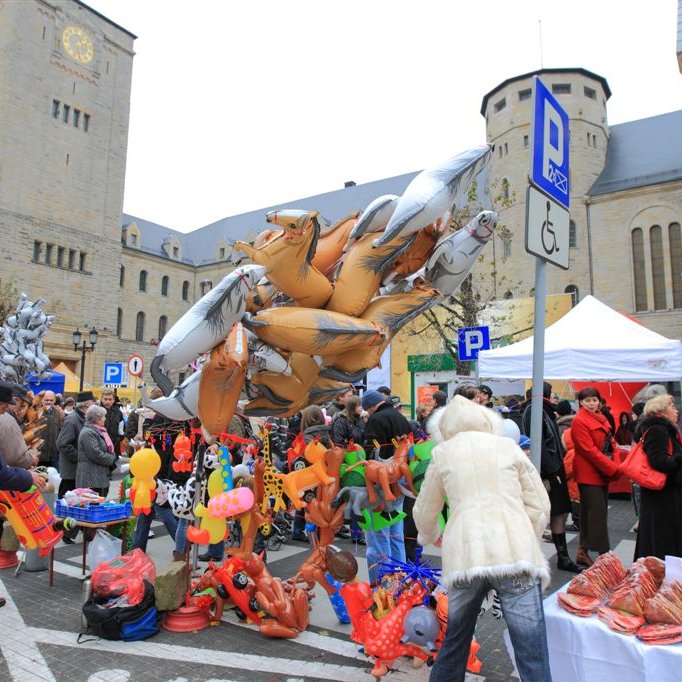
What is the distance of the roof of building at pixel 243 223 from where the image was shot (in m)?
44.2

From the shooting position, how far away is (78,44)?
35531 mm

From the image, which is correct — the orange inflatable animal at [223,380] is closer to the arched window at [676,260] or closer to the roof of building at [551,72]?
the arched window at [676,260]

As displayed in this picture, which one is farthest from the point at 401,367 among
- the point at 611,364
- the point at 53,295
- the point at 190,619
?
the point at 53,295

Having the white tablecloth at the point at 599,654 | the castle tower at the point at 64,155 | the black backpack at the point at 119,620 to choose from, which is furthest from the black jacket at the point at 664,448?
the castle tower at the point at 64,155

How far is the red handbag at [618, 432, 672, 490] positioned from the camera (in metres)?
4.25

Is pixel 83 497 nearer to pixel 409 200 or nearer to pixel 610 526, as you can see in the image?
pixel 409 200

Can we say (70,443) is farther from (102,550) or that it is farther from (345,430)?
(345,430)

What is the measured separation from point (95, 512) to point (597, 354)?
23.2ft

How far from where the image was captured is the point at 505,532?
8.67 ft

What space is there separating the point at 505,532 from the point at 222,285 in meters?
2.20

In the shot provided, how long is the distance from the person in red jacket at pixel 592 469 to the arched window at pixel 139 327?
4665 centimetres

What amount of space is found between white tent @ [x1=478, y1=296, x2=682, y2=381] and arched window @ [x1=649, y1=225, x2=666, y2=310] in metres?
21.5

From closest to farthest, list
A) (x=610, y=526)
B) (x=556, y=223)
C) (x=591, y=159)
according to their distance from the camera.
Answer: (x=556, y=223), (x=610, y=526), (x=591, y=159)

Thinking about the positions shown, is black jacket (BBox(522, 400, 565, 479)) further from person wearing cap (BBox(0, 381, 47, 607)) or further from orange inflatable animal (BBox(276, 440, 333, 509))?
person wearing cap (BBox(0, 381, 47, 607))
